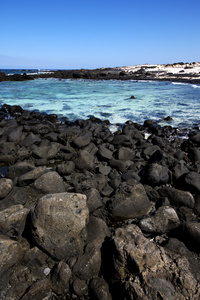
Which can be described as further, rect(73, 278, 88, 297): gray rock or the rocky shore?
the rocky shore

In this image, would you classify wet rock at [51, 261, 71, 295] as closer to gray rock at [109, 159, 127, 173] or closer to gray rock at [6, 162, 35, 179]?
gray rock at [6, 162, 35, 179]

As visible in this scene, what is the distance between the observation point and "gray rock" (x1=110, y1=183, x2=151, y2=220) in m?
4.69

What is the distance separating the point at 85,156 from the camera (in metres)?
6.77

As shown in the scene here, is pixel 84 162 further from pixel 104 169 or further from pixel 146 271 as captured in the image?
pixel 146 271

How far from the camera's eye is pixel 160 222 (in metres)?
4.20

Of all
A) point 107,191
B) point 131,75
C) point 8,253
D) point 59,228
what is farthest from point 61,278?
point 131,75

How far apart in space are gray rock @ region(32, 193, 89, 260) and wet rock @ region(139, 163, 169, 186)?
258 cm

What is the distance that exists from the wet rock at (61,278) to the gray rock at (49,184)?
2.09 m

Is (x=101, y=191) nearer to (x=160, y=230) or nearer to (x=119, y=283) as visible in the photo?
(x=160, y=230)

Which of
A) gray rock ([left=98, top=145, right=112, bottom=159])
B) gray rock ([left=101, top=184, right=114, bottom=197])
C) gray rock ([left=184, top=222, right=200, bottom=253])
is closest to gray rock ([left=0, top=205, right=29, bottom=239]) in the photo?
gray rock ([left=101, top=184, right=114, bottom=197])

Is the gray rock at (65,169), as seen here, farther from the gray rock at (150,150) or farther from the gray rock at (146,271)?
the gray rock at (146,271)

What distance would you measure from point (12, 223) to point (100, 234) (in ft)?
5.29

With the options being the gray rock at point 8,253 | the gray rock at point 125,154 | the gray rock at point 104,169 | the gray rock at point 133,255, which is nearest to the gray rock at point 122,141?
the gray rock at point 125,154

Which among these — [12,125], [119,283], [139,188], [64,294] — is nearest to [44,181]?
[139,188]
